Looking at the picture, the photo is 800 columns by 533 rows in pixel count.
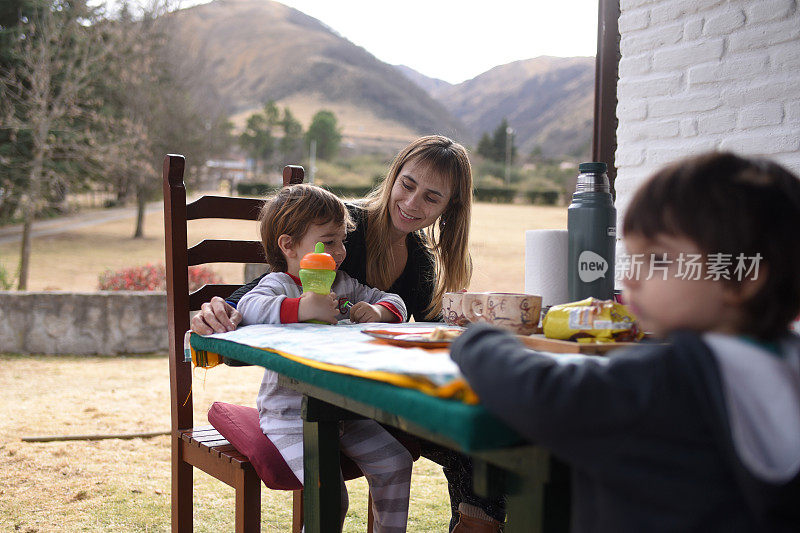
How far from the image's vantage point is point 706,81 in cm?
266

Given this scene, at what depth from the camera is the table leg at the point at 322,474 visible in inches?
45.8

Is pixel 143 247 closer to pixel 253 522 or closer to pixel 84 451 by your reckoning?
pixel 84 451

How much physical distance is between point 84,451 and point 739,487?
11.2 ft

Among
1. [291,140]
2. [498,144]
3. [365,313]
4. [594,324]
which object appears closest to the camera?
[594,324]

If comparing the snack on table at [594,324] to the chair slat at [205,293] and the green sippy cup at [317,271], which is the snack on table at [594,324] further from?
the chair slat at [205,293]

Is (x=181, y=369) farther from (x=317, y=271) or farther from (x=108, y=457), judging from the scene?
(x=108, y=457)

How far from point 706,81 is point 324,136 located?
4467cm

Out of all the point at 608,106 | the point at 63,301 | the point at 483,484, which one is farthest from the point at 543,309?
the point at 63,301

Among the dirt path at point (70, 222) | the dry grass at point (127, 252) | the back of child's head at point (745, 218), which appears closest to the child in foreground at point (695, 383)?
the back of child's head at point (745, 218)

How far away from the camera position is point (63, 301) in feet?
19.5

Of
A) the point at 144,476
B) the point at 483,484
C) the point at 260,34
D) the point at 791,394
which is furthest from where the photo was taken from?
the point at 260,34

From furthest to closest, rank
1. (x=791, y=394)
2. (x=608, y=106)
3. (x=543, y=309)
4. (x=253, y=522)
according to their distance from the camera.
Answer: (x=608, y=106), (x=253, y=522), (x=543, y=309), (x=791, y=394)

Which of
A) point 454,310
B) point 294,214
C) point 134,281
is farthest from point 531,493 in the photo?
point 134,281

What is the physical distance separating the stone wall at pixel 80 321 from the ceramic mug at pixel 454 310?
16.3ft
